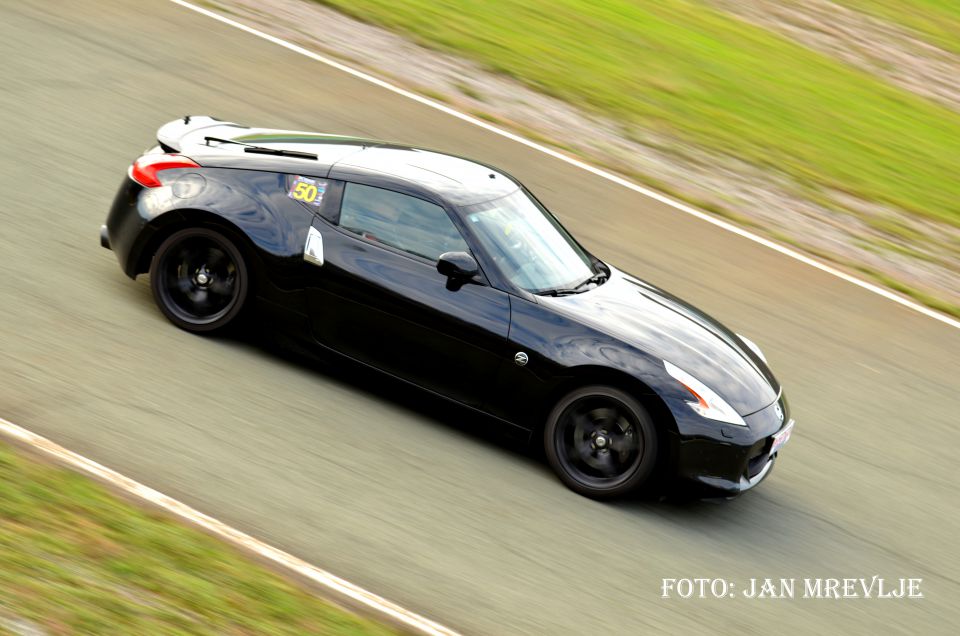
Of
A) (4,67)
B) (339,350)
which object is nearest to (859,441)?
(339,350)

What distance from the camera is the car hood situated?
7.25 m

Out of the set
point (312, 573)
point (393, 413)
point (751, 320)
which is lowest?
point (312, 573)

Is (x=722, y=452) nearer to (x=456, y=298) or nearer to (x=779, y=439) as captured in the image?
(x=779, y=439)

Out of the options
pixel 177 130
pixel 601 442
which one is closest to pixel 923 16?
pixel 177 130

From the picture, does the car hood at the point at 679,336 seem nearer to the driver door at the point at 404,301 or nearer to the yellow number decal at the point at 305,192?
the driver door at the point at 404,301

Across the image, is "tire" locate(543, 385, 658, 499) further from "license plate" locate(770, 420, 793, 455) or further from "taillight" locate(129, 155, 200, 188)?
"taillight" locate(129, 155, 200, 188)

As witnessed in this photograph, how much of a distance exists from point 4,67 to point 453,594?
8.25 metres

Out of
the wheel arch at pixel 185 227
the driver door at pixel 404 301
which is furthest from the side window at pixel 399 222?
the wheel arch at pixel 185 227

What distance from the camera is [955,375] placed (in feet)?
33.9

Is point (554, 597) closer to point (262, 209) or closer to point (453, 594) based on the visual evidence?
point (453, 594)

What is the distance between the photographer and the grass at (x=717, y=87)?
13891 millimetres

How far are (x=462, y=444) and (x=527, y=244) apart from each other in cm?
143

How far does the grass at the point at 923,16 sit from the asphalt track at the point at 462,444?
32.1ft

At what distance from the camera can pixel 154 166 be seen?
26.6 feet
